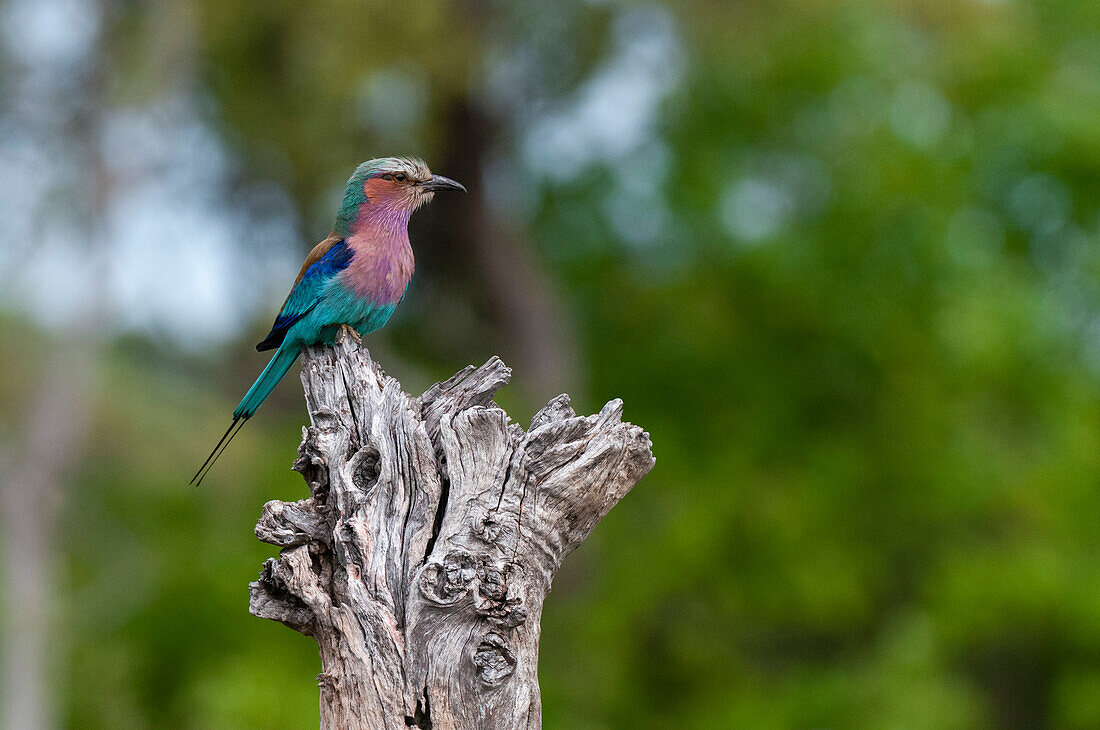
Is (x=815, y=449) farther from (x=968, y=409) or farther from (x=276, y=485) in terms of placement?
(x=276, y=485)

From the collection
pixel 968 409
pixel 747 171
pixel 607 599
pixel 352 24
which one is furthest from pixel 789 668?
pixel 352 24

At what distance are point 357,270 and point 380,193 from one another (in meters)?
0.35

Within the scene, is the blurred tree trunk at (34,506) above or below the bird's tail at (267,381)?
above

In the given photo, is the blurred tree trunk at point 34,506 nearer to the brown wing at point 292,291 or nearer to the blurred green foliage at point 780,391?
the blurred green foliage at point 780,391

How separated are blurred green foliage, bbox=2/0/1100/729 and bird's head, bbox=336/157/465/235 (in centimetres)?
1042

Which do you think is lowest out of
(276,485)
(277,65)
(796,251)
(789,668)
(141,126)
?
(789,668)

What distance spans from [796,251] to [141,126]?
9816 millimetres

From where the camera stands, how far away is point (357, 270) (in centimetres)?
452

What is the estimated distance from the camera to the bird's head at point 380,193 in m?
4.61

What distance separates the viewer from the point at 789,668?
1759cm

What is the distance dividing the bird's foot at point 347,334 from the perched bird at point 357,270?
0.02 meters

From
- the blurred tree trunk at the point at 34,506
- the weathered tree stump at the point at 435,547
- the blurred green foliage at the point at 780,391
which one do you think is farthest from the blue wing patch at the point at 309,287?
the blurred green foliage at the point at 780,391

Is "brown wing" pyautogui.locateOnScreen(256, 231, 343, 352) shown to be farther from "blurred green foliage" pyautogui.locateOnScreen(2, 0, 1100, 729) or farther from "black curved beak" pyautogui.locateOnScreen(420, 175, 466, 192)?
"blurred green foliage" pyautogui.locateOnScreen(2, 0, 1100, 729)

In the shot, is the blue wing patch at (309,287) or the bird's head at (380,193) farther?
the bird's head at (380,193)
